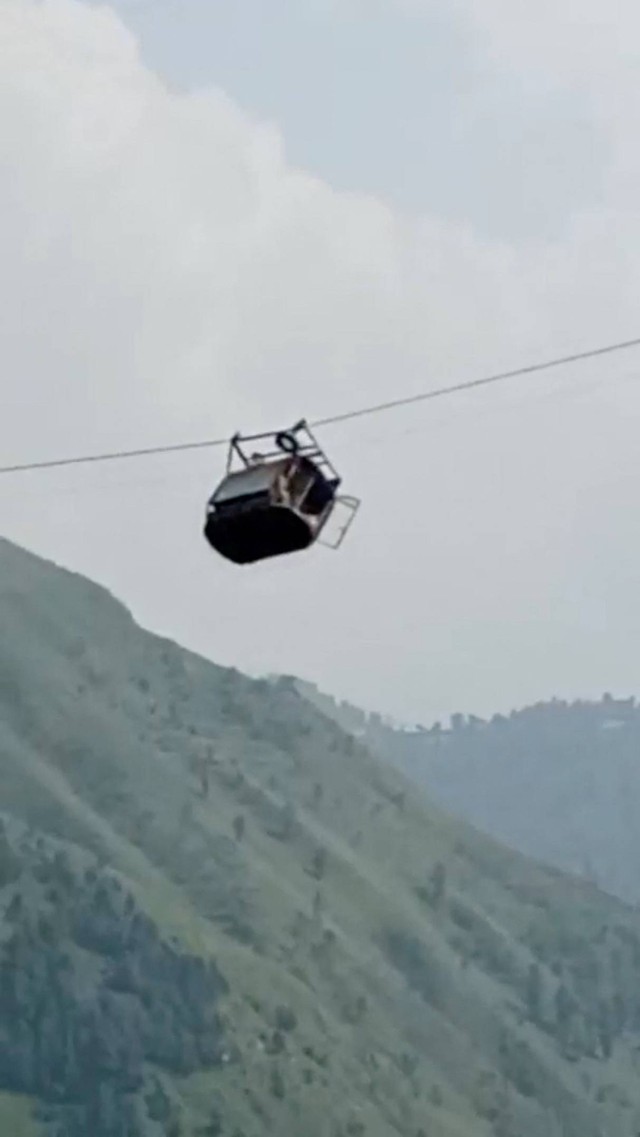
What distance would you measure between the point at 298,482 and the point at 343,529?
1.16m

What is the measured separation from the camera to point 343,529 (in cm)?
3538

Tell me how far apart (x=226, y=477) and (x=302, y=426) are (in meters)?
1.47

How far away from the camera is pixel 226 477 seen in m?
35.5

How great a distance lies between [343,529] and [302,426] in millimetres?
1750

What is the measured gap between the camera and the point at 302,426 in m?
35.3

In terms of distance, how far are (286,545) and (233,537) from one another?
2.99 ft

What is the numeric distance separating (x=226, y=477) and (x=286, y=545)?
1.46 meters

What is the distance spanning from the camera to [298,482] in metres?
A: 34.8

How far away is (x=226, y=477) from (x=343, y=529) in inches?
80.3

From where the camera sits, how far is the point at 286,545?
35.3 metres

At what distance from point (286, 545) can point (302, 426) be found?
1.89 metres

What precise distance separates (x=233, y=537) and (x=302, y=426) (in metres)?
2.08
